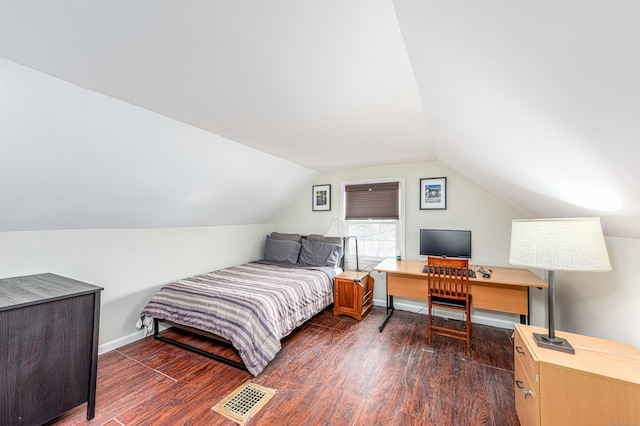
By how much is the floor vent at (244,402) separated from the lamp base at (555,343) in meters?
1.84

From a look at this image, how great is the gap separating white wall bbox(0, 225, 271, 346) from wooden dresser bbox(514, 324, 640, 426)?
3541 millimetres

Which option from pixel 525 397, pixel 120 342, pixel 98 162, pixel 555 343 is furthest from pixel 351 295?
pixel 98 162

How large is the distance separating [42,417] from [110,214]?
5.21 feet

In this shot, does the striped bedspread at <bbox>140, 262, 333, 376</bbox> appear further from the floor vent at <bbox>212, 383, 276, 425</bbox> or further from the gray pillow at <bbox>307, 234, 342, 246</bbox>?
the gray pillow at <bbox>307, 234, 342, 246</bbox>

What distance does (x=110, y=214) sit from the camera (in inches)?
100

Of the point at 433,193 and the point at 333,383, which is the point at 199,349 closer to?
the point at 333,383

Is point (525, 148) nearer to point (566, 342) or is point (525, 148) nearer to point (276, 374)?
point (566, 342)

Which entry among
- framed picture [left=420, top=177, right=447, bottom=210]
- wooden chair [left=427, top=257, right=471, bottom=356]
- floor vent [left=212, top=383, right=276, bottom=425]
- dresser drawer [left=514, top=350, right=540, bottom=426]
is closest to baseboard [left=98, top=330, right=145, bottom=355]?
floor vent [left=212, top=383, right=276, bottom=425]

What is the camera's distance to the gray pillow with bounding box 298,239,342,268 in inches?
158

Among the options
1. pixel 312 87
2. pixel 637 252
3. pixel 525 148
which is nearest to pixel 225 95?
pixel 312 87

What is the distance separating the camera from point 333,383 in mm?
2160

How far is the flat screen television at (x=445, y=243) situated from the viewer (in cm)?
332

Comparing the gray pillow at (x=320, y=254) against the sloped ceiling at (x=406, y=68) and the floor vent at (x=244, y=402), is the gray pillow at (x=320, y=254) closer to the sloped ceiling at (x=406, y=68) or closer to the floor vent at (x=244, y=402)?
the floor vent at (x=244, y=402)

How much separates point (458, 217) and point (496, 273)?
87 centimetres
